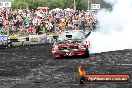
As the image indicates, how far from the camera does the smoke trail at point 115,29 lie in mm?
31206

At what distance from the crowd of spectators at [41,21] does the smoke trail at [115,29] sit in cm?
342

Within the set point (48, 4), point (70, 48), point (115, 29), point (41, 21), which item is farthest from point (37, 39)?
point (48, 4)

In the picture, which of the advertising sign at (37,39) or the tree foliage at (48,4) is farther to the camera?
the tree foliage at (48,4)

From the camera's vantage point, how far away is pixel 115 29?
112 ft

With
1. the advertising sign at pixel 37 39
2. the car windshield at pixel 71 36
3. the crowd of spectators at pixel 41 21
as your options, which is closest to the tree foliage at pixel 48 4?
the crowd of spectators at pixel 41 21

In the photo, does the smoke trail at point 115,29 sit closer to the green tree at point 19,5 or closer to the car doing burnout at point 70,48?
the car doing burnout at point 70,48

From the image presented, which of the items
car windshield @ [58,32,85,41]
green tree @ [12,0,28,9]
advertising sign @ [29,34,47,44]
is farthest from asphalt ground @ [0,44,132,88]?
green tree @ [12,0,28,9]

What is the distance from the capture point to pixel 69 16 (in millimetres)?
47344

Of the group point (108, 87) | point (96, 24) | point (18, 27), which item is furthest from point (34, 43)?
point (108, 87)

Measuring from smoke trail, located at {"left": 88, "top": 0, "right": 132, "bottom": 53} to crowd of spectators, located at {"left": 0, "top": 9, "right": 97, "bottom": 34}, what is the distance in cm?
342

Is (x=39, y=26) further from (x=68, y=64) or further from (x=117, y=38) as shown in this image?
(x=68, y=64)

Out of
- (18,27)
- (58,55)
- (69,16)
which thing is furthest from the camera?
(69,16)

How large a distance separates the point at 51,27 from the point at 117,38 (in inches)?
496

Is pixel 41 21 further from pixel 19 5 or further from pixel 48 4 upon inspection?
pixel 48 4
